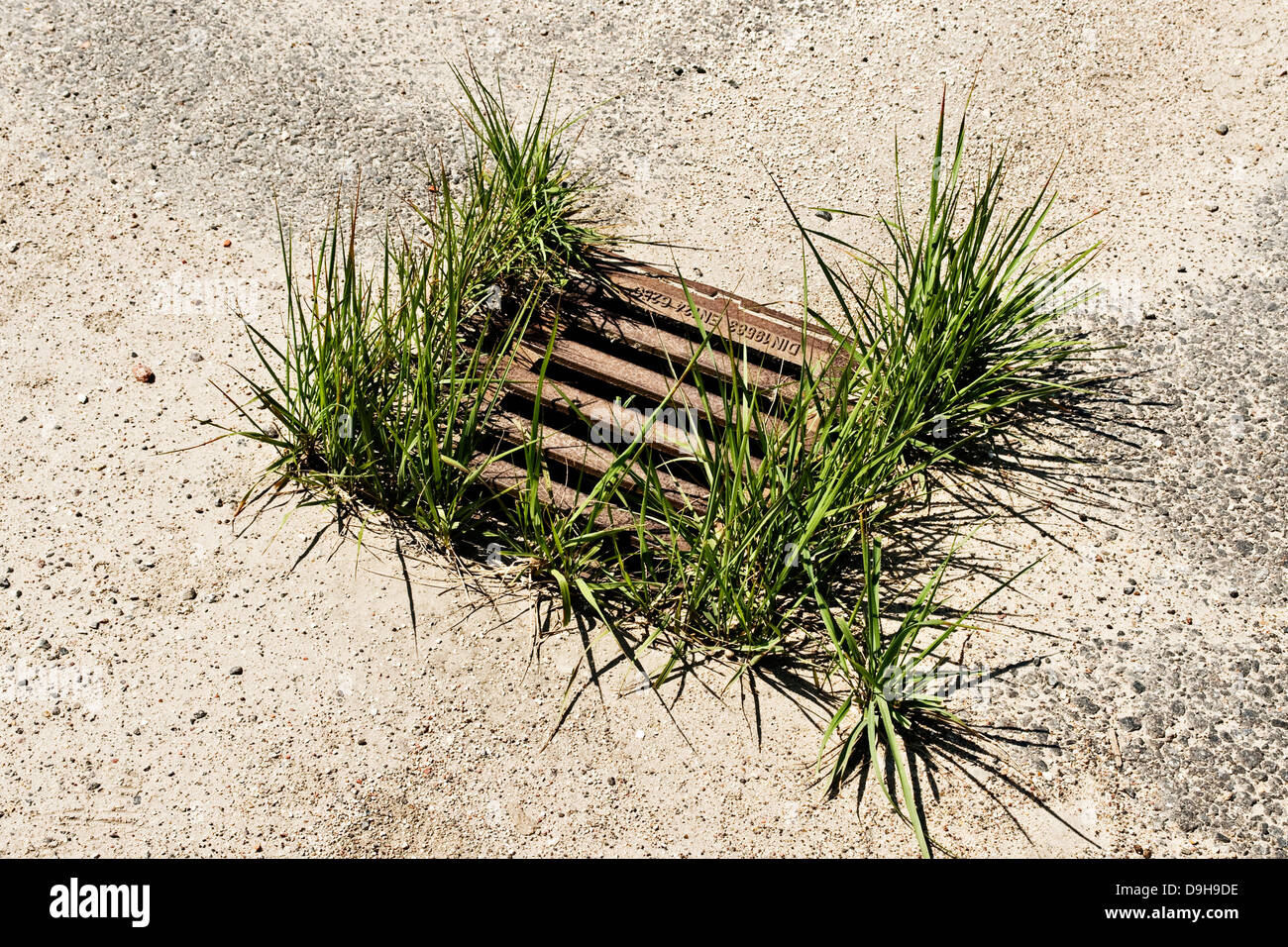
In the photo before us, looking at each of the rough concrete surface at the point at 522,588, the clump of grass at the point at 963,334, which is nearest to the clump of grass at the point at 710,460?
the clump of grass at the point at 963,334

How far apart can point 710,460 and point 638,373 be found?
410 mm

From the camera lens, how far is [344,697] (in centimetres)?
211

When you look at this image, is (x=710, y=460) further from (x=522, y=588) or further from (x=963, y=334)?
(x=963, y=334)

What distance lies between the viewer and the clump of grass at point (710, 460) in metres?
2.20

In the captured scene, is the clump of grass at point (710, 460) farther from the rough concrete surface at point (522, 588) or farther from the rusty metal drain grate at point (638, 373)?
the rough concrete surface at point (522, 588)

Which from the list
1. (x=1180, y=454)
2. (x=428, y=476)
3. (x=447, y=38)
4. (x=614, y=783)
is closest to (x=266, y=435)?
(x=428, y=476)

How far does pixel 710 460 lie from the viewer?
233 centimetres

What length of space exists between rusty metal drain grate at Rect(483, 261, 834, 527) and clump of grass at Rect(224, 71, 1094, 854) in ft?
0.08

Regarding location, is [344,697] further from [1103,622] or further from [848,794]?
[1103,622]

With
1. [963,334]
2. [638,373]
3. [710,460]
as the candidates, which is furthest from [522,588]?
[963,334]

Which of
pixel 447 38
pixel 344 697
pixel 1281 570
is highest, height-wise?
pixel 447 38

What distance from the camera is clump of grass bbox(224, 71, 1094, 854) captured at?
7.22ft

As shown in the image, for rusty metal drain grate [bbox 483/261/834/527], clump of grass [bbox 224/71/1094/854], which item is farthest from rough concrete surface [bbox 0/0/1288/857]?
rusty metal drain grate [bbox 483/261/834/527]

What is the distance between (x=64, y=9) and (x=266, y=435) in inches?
78.7
